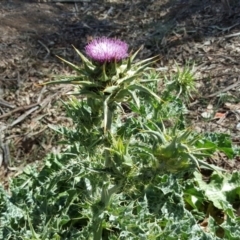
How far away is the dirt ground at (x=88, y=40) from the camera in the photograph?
447 centimetres

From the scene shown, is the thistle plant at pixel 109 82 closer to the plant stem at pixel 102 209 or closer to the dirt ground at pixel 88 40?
the plant stem at pixel 102 209

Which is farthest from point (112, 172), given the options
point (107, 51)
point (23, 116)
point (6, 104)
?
A: point (6, 104)

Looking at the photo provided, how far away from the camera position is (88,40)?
5.46m

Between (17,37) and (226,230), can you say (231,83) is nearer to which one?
(226,230)

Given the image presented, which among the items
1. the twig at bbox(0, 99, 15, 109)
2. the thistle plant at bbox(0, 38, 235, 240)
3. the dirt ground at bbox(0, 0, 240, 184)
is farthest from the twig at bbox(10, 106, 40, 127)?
the thistle plant at bbox(0, 38, 235, 240)

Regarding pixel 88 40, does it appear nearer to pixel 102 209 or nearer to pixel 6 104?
pixel 6 104

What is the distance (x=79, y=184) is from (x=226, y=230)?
34.8 inches

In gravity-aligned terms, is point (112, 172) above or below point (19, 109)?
above

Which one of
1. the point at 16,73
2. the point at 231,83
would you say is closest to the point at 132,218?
the point at 231,83

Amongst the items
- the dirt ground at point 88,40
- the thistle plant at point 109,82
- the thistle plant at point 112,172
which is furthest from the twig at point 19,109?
the thistle plant at point 109,82

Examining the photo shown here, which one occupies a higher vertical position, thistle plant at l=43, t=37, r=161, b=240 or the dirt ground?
thistle plant at l=43, t=37, r=161, b=240

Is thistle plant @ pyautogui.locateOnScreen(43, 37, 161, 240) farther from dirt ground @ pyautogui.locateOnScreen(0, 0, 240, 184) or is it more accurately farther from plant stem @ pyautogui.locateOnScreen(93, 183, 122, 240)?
dirt ground @ pyautogui.locateOnScreen(0, 0, 240, 184)

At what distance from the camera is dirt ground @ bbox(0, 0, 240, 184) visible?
14.7 feet

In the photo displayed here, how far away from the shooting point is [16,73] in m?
5.20
